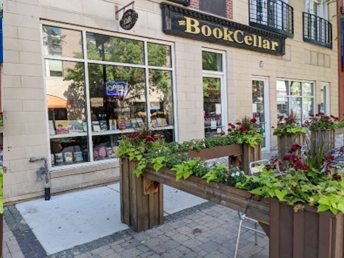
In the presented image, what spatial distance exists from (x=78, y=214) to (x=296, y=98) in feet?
29.2

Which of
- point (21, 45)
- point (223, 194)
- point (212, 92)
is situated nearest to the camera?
point (223, 194)

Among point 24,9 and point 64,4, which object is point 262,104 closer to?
point 64,4

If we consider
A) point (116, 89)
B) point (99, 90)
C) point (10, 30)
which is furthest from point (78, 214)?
point (10, 30)

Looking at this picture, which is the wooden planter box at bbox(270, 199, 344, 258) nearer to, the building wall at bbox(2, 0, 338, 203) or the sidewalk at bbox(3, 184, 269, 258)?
the sidewalk at bbox(3, 184, 269, 258)

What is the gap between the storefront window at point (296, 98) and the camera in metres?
9.83

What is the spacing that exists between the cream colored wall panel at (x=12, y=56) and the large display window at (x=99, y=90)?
508 millimetres

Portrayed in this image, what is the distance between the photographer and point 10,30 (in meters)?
4.50

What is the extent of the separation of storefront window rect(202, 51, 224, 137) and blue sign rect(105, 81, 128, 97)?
227 centimetres

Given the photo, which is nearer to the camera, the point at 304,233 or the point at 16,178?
the point at 304,233

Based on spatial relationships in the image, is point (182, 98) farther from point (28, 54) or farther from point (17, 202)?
point (17, 202)

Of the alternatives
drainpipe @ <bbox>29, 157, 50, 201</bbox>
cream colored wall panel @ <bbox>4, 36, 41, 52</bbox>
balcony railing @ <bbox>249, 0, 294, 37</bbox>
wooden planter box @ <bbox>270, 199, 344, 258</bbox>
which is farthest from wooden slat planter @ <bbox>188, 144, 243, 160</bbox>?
balcony railing @ <bbox>249, 0, 294, 37</bbox>

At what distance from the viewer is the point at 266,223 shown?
2.14m

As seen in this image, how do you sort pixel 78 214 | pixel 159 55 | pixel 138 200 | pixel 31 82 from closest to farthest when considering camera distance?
pixel 138 200 → pixel 78 214 → pixel 31 82 → pixel 159 55

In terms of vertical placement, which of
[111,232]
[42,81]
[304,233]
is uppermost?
[42,81]
